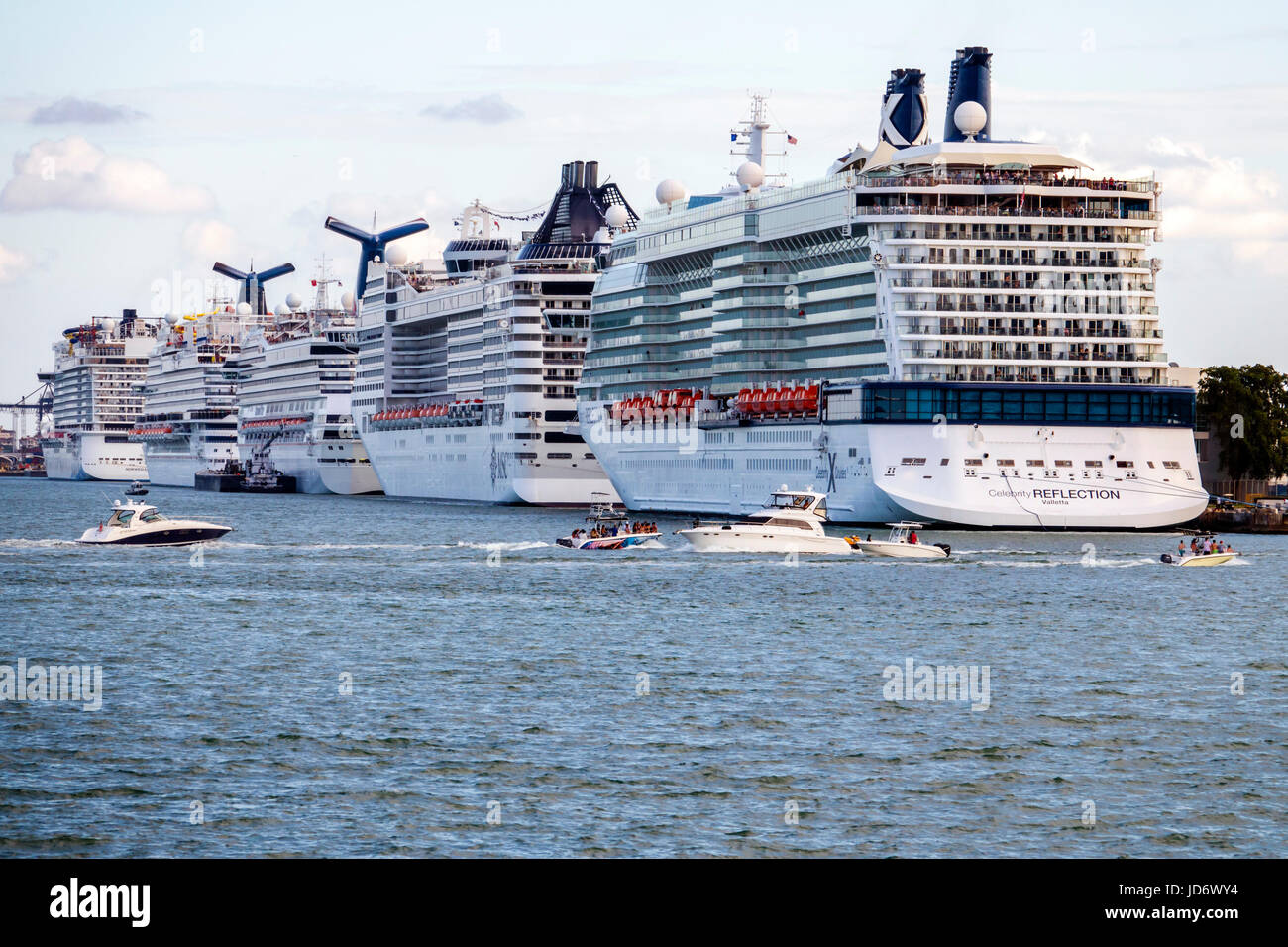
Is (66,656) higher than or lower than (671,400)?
lower

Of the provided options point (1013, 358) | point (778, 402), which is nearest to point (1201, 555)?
point (1013, 358)

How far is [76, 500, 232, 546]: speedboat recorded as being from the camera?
95438 mm

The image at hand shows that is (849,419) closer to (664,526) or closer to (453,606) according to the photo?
(664,526)

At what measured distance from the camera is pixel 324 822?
28.0 metres

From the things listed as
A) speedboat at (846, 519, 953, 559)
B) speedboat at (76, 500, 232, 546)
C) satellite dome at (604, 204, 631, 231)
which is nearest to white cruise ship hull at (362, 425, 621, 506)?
satellite dome at (604, 204, 631, 231)

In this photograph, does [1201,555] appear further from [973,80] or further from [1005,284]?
[973,80]

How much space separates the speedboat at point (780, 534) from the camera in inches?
3548

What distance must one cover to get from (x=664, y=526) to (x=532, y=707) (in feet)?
262

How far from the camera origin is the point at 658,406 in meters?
137

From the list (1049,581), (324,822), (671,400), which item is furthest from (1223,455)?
(324,822)

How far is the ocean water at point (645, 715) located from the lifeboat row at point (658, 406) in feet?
174

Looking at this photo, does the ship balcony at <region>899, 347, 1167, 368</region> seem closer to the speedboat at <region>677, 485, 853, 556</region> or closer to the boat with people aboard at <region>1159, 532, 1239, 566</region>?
the speedboat at <region>677, 485, 853, 556</region>

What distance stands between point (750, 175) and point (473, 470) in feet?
131

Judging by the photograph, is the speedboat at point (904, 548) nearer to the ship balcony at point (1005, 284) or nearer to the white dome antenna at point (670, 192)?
the ship balcony at point (1005, 284)
